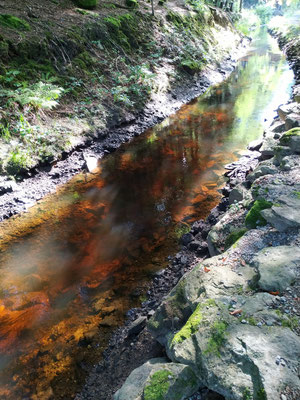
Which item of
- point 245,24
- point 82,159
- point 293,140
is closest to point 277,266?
point 293,140

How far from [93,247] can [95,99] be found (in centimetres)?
765

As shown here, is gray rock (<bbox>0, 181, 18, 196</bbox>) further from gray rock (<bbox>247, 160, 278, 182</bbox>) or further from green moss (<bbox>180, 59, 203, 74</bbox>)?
green moss (<bbox>180, 59, 203, 74</bbox>)

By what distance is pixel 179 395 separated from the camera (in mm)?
2727

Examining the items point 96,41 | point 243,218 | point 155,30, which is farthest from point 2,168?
point 155,30

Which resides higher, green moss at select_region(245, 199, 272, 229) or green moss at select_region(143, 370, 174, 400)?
green moss at select_region(245, 199, 272, 229)

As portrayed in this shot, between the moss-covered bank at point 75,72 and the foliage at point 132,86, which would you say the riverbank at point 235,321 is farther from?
Result: the foliage at point 132,86

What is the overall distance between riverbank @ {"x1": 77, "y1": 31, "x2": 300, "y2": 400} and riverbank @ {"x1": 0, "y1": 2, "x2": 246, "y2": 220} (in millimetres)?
5569

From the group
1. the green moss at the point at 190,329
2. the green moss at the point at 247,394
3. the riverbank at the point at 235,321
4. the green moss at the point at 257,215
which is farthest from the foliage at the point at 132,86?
the green moss at the point at 247,394

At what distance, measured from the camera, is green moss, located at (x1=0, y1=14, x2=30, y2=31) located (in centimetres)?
1130

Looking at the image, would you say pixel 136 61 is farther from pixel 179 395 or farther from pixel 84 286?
pixel 179 395

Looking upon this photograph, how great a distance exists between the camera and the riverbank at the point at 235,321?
250 centimetres

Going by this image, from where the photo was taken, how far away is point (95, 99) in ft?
39.1

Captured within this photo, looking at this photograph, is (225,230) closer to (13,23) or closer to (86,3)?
(13,23)

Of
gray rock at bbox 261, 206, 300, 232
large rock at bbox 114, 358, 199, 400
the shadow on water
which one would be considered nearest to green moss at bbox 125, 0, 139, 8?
the shadow on water
